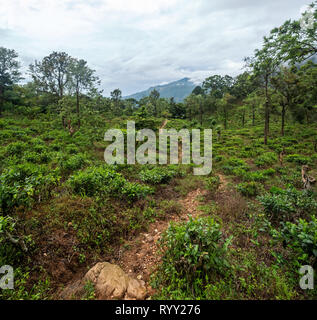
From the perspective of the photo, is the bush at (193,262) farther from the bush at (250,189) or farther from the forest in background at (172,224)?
the bush at (250,189)

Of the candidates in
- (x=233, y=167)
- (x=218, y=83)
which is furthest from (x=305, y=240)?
(x=218, y=83)

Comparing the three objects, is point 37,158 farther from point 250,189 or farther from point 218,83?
point 218,83

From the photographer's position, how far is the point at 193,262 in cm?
289

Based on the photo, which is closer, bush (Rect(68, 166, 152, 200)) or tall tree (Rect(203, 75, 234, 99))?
bush (Rect(68, 166, 152, 200))

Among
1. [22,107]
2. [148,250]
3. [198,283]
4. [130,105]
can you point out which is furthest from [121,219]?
Answer: [130,105]

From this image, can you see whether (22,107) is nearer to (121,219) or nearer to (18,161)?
(18,161)

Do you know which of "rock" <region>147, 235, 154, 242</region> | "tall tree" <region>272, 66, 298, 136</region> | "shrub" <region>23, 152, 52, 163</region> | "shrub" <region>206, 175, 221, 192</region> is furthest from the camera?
"tall tree" <region>272, 66, 298, 136</region>

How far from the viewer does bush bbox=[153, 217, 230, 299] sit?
2.75 meters

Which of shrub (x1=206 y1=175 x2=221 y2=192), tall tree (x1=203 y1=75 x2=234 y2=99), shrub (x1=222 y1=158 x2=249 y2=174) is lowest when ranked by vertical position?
shrub (x1=206 y1=175 x2=221 y2=192)

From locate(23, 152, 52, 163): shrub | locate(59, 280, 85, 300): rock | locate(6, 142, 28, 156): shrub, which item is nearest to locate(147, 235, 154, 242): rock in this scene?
locate(59, 280, 85, 300): rock

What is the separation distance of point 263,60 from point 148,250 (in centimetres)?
1202

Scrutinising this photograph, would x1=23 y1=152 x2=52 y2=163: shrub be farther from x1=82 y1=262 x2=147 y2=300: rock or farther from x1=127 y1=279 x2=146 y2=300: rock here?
x1=127 y1=279 x2=146 y2=300: rock

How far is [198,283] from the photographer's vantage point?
271 centimetres

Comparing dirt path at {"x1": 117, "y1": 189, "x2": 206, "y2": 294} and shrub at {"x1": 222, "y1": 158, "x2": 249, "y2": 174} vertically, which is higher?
shrub at {"x1": 222, "y1": 158, "x2": 249, "y2": 174}
